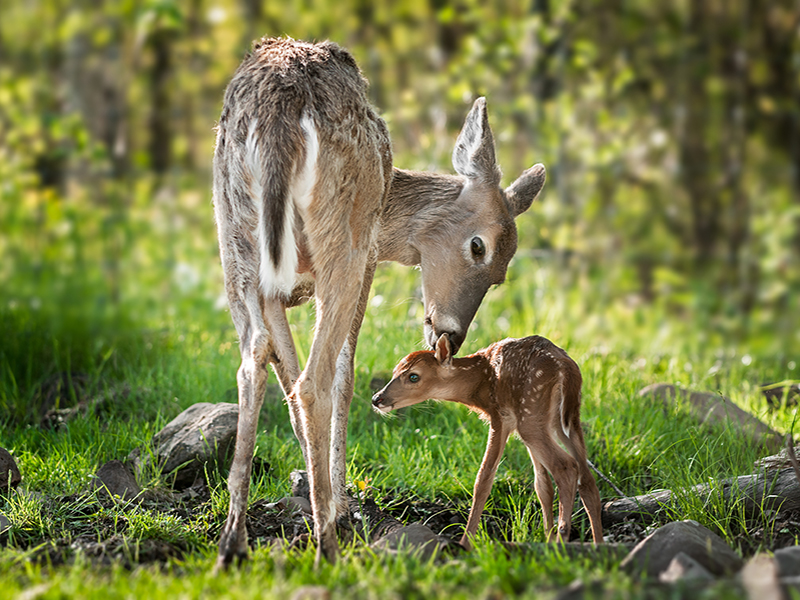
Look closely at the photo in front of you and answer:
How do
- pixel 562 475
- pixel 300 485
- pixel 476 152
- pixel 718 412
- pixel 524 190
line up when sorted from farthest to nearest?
pixel 718 412 < pixel 524 190 < pixel 476 152 < pixel 300 485 < pixel 562 475

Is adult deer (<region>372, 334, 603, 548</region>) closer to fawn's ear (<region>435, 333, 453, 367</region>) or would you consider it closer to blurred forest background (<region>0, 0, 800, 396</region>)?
fawn's ear (<region>435, 333, 453, 367</region>)

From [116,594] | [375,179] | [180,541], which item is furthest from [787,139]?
[116,594]

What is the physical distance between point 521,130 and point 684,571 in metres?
6.85

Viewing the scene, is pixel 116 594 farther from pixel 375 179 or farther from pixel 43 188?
pixel 43 188

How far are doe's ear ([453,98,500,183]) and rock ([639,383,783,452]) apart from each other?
66.4 inches

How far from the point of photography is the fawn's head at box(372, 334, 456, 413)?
4.00 metres

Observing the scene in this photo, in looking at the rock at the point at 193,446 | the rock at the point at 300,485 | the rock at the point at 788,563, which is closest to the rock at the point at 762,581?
the rock at the point at 788,563

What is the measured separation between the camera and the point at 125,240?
9016 mm

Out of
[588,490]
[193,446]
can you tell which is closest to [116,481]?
[193,446]

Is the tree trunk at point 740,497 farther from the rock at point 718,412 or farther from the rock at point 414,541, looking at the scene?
the rock at point 414,541

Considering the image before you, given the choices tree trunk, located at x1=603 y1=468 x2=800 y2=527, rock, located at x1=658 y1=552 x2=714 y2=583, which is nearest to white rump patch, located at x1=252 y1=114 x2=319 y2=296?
rock, located at x1=658 y1=552 x2=714 y2=583

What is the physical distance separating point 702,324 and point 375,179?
246 inches

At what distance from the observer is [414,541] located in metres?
3.38

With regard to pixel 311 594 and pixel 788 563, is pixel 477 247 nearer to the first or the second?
pixel 788 563
